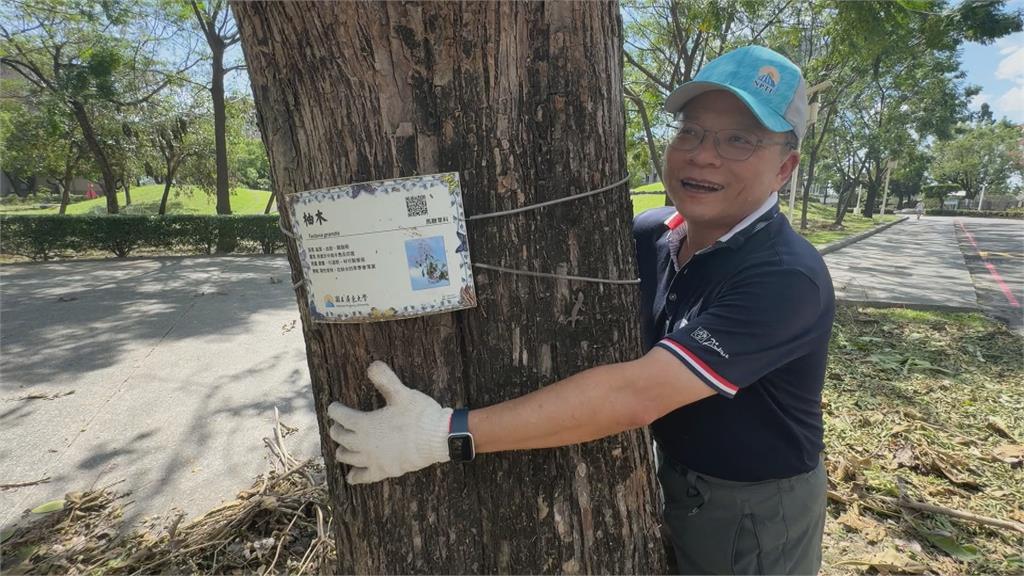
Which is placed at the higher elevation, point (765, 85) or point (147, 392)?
point (765, 85)

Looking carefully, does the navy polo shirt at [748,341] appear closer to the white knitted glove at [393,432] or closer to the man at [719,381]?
the man at [719,381]

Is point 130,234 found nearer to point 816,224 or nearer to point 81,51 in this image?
point 81,51

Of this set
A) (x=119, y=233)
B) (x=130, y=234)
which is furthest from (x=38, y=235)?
(x=130, y=234)

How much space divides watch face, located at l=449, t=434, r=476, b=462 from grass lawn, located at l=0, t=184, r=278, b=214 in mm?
27450

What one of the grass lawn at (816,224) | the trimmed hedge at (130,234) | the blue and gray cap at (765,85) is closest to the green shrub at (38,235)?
the trimmed hedge at (130,234)

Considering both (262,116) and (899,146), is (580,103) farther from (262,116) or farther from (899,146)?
(899,146)

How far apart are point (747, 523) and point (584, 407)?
84cm

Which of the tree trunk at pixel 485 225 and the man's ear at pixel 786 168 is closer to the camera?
the tree trunk at pixel 485 225

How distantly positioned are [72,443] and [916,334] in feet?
27.2

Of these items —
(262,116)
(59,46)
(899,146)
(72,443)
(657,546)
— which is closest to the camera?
(262,116)

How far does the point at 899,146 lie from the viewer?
82.9ft

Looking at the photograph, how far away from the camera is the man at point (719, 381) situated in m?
1.16

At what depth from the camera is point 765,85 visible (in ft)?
5.17

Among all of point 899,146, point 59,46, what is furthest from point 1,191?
point 899,146
